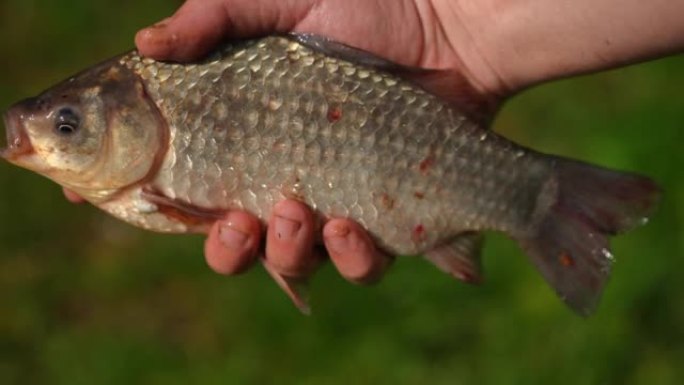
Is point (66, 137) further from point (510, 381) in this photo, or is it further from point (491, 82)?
point (510, 381)

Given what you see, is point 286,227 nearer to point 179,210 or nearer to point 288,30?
point 179,210

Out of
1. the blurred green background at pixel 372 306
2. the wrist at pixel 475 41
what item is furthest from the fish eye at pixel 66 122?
the blurred green background at pixel 372 306

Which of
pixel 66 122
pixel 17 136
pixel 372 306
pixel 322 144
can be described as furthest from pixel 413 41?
pixel 372 306

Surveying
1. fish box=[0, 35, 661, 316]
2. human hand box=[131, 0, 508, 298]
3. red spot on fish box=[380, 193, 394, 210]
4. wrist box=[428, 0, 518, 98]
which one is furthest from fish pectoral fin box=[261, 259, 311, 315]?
wrist box=[428, 0, 518, 98]

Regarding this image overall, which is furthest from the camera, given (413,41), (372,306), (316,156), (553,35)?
(372,306)

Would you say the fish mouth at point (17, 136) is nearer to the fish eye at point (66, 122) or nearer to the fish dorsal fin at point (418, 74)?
the fish eye at point (66, 122)

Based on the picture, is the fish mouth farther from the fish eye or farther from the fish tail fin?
the fish tail fin

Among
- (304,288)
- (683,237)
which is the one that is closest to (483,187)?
(304,288)
